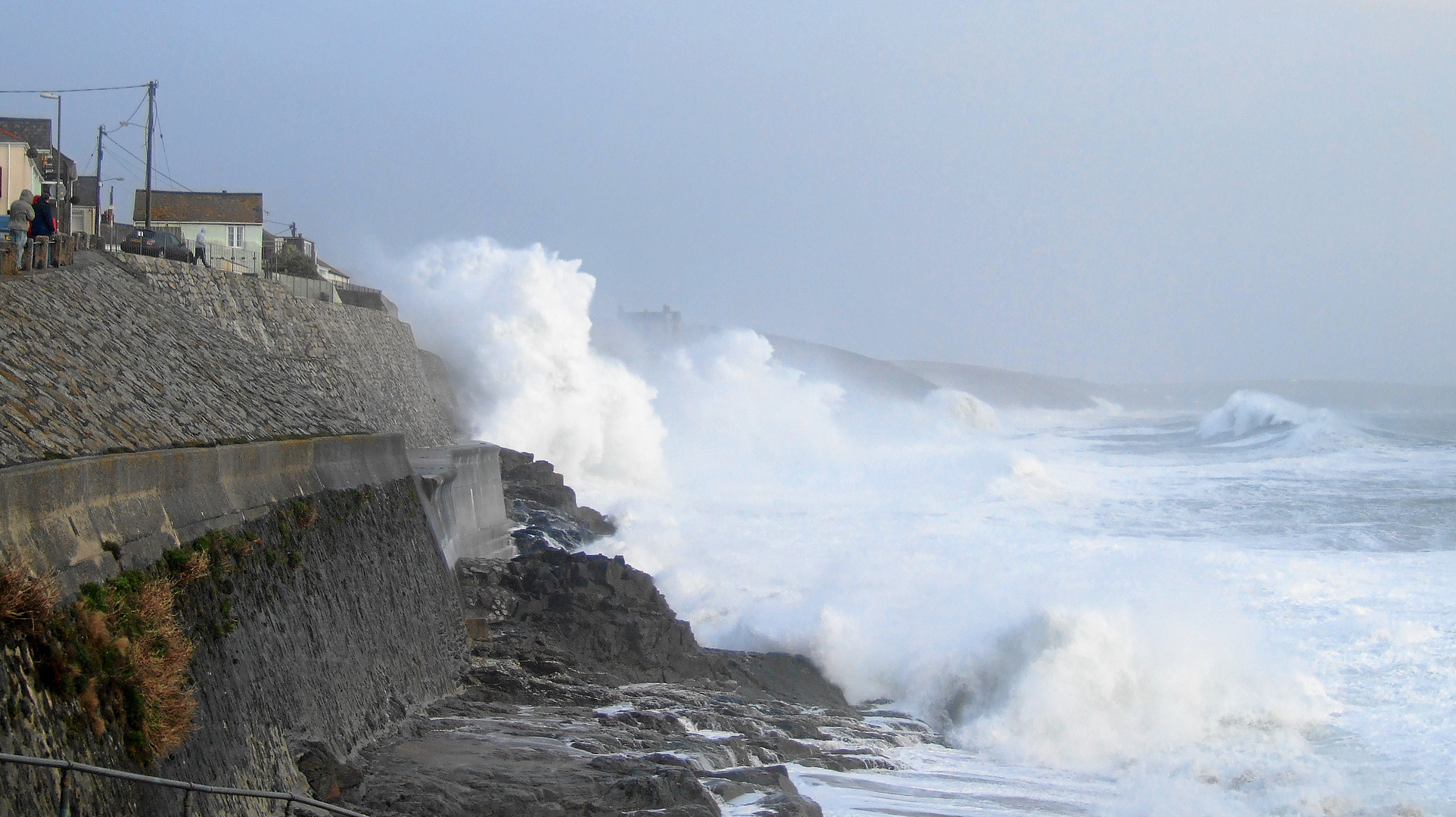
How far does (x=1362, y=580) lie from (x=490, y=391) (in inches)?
911

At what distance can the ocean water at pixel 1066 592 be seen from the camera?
11.9 meters

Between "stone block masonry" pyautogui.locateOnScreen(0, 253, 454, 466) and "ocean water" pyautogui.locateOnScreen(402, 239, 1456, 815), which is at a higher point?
"stone block masonry" pyautogui.locateOnScreen(0, 253, 454, 466)

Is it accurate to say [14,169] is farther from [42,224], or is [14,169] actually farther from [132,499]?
[132,499]

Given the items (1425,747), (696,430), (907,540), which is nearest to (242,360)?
(1425,747)

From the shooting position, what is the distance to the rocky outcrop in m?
21.6

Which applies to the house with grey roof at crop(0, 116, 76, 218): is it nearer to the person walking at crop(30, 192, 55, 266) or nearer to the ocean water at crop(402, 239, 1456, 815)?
the ocean water at crop(402, 239, 1456, 815)

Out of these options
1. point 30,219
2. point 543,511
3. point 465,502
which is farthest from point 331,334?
point 30,219

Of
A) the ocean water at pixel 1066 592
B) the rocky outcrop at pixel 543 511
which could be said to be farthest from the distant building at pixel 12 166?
the ocean water at pixel 1066 592

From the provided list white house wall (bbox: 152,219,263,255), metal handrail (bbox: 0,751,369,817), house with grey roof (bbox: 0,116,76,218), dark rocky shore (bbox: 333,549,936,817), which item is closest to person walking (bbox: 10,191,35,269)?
dark rocky shore (bbox: 333,549,936,817)

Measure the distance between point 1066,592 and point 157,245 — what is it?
1537cm

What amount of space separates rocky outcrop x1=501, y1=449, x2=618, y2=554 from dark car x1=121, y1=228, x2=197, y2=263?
690cm

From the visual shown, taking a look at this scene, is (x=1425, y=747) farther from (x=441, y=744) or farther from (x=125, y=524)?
(x=125, y=524)

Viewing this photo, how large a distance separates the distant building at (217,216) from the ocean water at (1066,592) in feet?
18.9

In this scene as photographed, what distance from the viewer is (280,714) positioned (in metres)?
7.46
